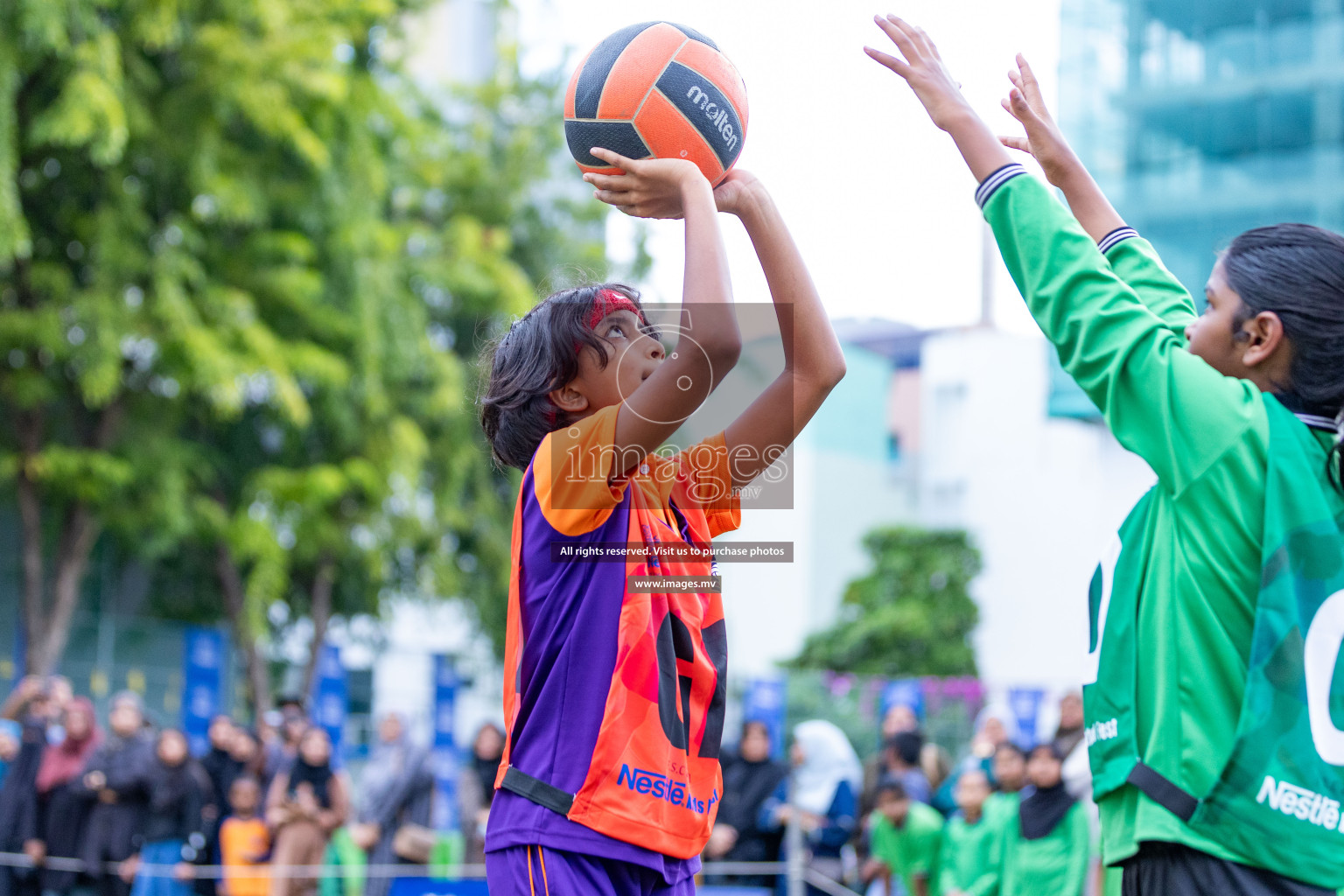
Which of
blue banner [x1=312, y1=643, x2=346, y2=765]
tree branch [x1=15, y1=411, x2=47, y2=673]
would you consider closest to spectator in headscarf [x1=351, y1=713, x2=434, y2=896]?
blue banner [x1=312, y1=643, x2=346, y2=765]

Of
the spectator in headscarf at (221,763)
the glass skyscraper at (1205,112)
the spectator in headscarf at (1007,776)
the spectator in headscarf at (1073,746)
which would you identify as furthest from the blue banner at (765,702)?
the glass skyscraper at (1205,112)

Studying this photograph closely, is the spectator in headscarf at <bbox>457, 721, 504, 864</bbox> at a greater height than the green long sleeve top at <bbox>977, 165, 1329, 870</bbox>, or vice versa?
the green long sleeve top at <bbox>977, 165, 1329, 870</bbox>

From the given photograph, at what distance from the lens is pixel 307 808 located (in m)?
9.30

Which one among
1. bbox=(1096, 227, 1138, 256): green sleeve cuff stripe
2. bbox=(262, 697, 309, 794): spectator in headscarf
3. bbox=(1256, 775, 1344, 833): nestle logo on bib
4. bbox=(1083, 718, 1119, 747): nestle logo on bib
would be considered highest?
bbox=(1096, 227, 1138, 256): green sleeve cuff stripe

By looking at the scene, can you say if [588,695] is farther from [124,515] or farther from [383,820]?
[124,515]

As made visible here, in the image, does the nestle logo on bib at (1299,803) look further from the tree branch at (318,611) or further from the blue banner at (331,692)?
the tree branch at (318,611)

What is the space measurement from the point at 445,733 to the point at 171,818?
324 cm

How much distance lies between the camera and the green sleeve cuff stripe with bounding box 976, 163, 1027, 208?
220 centimetres

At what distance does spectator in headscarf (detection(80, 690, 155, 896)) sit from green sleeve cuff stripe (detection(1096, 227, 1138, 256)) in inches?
339

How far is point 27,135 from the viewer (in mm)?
11148

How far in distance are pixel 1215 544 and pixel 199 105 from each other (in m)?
11.7

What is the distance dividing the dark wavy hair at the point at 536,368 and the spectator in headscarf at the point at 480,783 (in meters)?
6.98

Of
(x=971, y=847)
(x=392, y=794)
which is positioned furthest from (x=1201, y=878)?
(x=392, y=794)

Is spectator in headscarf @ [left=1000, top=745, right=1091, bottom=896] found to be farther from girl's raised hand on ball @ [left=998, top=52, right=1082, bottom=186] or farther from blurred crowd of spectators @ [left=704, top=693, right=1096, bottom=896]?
girl's raised hand on ball @ [left=998, top=52, right=1082, bottom=186]
